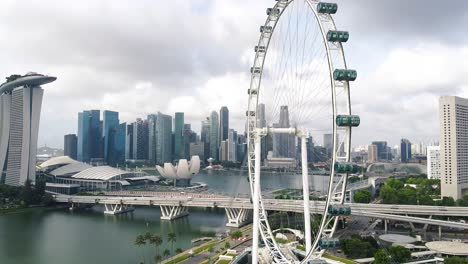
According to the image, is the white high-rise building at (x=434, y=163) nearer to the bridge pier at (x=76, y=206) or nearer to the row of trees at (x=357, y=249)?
the row of trees at (x=357, y=249)

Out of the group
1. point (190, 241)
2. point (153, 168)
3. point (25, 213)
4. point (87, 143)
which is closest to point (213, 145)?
point (153, 168)

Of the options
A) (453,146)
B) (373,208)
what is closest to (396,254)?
(373,208)

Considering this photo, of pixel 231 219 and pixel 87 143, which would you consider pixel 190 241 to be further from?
pixel 87 143

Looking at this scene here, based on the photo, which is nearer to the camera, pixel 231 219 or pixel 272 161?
pixel 231 219

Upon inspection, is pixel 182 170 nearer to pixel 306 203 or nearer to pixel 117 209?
pixel 117 209

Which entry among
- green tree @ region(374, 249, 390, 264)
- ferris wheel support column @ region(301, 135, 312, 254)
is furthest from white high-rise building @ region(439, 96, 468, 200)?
ferris wheel support column @ region(301, 135, 312, 254)

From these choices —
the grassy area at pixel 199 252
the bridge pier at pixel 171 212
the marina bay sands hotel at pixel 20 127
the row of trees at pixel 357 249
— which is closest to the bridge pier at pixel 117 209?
the bridge pier at pixel 171 212

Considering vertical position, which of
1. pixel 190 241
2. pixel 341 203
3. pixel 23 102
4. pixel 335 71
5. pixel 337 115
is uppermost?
pixel 23 102
